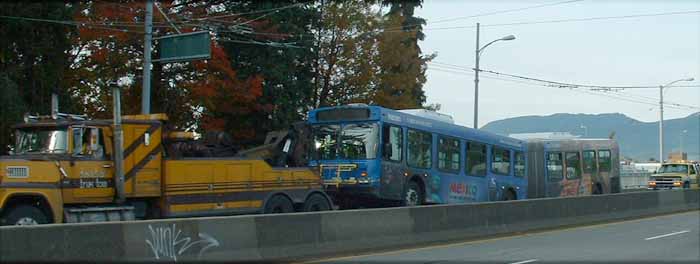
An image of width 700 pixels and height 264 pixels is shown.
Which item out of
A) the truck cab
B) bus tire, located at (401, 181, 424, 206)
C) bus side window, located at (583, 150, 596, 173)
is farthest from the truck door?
the truck cab

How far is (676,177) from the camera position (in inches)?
1828

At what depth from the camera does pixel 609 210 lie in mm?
25047

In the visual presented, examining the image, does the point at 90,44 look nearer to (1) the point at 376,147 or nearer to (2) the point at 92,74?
(2) the point at 92,74

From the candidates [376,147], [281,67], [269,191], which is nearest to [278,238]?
[269,191]

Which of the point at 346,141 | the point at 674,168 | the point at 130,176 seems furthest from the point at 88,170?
the point at 674,168

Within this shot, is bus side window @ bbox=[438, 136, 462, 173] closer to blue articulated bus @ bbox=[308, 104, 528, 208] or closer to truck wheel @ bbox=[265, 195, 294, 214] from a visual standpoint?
blue articulated bus @ bbox=[308, 104, 528, 208]

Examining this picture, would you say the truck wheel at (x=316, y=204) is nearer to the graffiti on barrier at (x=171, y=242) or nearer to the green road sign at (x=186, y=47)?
the green road sign at (x=186, y=47)

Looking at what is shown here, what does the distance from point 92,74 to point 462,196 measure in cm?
1430

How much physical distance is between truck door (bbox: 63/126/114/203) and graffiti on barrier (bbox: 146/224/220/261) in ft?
13.3

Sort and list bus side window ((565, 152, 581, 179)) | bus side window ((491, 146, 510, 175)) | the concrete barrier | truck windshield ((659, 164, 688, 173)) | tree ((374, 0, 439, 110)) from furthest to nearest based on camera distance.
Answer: truck windshield ((659, 164, 688, 173)) → tree ((374, 0, 439, 110)) → bus side window ((565, 152, 581, 179)) → bus side window ((491, 146, 510, 175)) → the concrete barrier

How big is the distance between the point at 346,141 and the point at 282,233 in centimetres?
784

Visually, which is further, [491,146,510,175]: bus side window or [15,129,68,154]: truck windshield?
[491,146,510,175]: bus side window

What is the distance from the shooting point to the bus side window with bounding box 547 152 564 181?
31.9m

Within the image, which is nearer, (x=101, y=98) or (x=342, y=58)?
(x=101, y=98)
